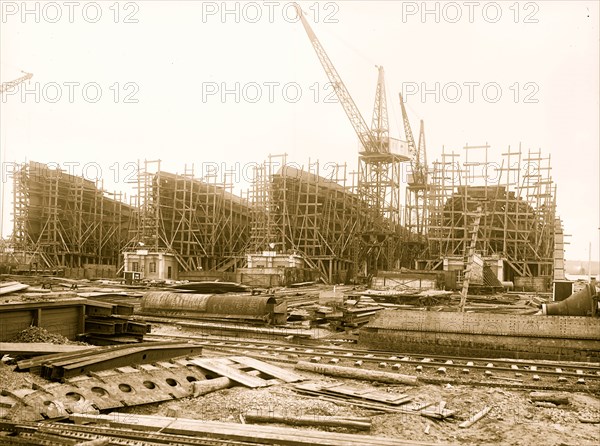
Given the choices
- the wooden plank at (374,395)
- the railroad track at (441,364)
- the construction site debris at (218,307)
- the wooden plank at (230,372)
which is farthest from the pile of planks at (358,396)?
the construction site debris at (218,307)

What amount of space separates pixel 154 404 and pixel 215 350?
222 inches

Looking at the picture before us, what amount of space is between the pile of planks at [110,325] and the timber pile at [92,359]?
3.00m

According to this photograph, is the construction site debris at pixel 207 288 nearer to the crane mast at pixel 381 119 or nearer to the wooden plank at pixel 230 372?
the wooden plank at pixel 230 372

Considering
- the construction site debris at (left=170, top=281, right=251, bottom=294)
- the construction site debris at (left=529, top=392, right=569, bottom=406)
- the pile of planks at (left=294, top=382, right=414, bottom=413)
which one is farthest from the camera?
the construction site debris at (left=170, top=281, right=251, bottom=294)

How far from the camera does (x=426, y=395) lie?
10.1m

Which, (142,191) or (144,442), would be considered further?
(142,191)

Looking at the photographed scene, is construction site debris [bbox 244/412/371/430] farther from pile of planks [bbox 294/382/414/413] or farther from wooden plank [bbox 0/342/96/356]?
wooden plank [bbox 0/342/96/356]

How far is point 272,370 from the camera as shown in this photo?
38.2 ft

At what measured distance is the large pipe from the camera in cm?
1509

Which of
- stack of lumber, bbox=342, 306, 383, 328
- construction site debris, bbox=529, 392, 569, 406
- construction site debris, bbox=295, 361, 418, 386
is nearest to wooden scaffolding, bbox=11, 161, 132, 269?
stack of lumber, bbox=342, 306, 383, 328

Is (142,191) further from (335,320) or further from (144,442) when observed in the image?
(144,442)

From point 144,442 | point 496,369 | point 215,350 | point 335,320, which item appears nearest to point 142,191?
point 335,320

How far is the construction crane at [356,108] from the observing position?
54.7 metres

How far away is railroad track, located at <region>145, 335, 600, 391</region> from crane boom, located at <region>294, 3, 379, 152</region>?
41.8 m
